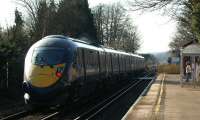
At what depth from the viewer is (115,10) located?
97250 millimetres

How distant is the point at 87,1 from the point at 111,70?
41852 mm

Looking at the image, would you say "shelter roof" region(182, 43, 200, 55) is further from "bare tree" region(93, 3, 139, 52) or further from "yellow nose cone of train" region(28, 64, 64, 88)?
"bare tree" region(93, 3, 139, 52)

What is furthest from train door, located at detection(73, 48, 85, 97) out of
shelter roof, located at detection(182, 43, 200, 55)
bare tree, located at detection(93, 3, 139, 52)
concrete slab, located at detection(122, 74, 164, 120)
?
bare tree, located at detection(93, 3, 139, 52)

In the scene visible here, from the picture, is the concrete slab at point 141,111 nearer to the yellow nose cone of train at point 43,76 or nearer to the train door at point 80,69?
the train door at point 80,69

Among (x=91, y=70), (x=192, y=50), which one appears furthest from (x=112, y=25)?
(x=91, y=70)

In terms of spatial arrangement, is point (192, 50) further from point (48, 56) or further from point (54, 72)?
point (54, 72)

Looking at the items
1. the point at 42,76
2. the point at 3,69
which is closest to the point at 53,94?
Answer: the point at 42,76

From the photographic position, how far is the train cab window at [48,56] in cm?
2117

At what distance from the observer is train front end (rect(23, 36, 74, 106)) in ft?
67.6

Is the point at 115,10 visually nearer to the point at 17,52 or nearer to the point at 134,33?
the point at 134,33

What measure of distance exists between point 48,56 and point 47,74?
2.87 ft

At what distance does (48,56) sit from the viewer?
840 inches

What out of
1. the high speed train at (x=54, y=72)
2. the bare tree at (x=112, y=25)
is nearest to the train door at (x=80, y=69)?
the high speed train at (x=54, y=72)

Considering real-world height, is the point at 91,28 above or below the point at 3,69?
above
